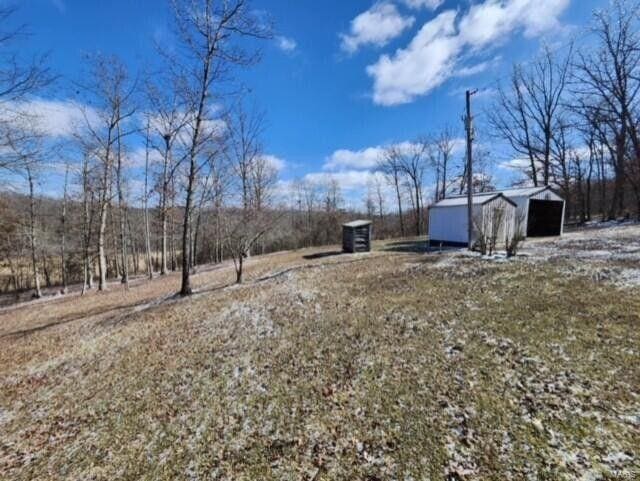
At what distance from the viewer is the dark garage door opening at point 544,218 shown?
1638cm

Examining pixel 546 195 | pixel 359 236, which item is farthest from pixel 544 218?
pixel 359 236

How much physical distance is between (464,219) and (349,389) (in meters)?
12.7

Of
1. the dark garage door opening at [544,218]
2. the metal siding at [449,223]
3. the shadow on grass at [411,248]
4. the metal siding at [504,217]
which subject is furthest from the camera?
the dark garage door opening at [544,218]

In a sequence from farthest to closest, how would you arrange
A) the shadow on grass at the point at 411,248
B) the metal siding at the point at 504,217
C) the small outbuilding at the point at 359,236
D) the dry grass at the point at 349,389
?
the small outbuilding at the point at 359,236, the shadow on grass at the point at 411,248, the metal siding at the point at 504,217, the dry grass at the point at 349,389

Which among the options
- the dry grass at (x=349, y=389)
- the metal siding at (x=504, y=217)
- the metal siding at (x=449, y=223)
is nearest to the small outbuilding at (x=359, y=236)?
the metal siding at (x=449, y=223)

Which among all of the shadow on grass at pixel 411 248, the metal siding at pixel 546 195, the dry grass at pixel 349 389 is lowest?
the dry grass at pixel 349 389

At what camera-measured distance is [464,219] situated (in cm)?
1424

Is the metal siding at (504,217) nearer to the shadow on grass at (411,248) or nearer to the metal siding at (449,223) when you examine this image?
the metal siding at (449,223)

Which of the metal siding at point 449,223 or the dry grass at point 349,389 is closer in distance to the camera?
the dry grass at point 349,389

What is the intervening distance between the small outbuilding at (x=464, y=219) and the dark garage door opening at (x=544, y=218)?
135 inches

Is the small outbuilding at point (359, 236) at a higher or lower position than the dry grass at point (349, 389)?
higher

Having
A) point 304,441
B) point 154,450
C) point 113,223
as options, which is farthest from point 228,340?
point 113,223

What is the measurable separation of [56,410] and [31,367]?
7.67ft

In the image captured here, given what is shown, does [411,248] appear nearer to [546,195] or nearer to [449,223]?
[449,223]
